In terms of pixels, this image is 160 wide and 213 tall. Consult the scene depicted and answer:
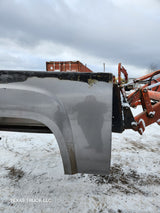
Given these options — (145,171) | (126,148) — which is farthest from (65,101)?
(126,148)

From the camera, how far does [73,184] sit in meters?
1.95

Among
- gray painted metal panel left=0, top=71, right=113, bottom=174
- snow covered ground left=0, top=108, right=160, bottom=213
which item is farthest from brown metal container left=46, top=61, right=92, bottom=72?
gray painted metal panel left=0, top=71, right=113, bottom=174

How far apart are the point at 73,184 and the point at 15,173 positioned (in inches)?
35.9

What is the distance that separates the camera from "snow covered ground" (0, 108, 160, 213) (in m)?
1.59

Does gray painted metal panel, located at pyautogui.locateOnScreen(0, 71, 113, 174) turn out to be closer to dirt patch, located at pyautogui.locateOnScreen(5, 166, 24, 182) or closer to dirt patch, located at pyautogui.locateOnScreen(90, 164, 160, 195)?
dirt patch, located at pyautogui.locateOnScreen(90, 164, 160, 195)

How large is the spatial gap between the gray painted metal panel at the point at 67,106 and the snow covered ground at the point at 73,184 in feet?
2.78

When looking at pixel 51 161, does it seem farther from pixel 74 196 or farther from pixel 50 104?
pixel 50 104

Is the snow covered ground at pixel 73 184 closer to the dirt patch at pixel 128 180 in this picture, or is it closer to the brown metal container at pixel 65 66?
the dirt patch at pixel 128 180

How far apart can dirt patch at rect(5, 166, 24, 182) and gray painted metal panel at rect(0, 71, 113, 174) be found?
1.30 m

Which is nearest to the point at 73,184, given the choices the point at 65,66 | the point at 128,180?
the point at 128,180

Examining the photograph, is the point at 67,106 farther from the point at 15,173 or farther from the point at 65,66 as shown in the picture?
the point at 65,66

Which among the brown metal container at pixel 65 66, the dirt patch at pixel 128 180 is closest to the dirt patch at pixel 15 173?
the dirt patch at pixel 128 180

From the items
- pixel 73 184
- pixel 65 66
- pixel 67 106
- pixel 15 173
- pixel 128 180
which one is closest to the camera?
pixel 67 106

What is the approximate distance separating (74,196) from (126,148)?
1724 millimetres
